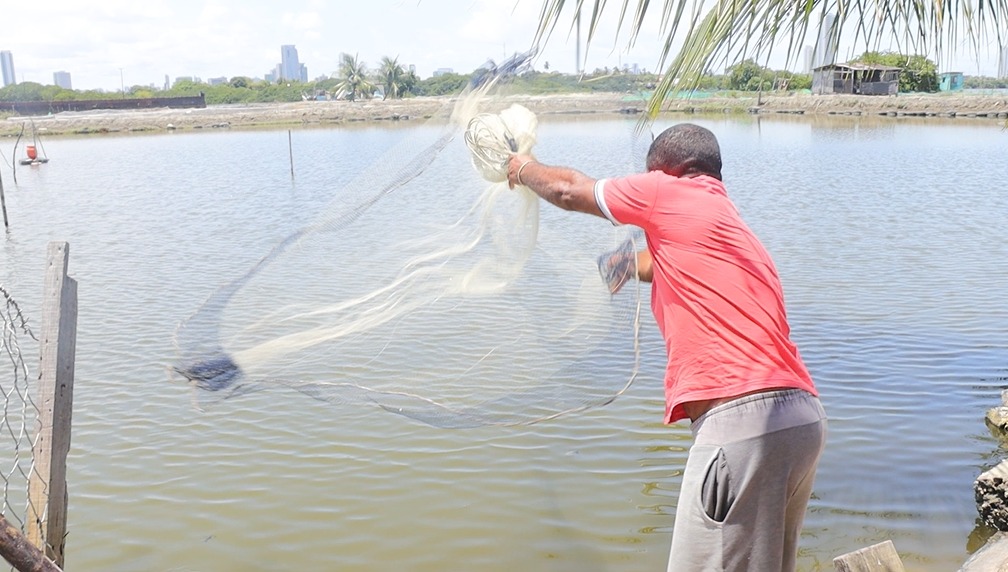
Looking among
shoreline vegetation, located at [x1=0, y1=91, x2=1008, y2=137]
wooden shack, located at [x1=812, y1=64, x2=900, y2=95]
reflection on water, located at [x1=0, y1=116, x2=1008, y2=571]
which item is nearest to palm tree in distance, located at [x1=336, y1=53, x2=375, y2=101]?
shoreline vegetation, located at [x1=0, y1=91, x2=1008, y2=137]

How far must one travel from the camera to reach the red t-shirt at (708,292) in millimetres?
2527

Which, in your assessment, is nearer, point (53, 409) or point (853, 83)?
point (53, 409)

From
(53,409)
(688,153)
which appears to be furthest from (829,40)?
(53,409)

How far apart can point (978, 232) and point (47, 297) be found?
12.3 meters

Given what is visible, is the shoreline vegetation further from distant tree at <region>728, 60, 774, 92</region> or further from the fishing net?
the fishing net

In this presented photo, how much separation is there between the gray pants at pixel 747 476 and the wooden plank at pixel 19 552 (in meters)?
1.84

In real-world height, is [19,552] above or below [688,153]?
below

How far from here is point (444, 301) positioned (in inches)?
158

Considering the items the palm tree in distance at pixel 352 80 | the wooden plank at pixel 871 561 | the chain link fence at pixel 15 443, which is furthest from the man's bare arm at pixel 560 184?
the palm tree in distance at pixel 352 80

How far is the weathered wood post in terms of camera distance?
3.29 m

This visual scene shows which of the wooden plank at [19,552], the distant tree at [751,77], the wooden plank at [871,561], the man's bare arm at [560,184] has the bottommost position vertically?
the wooden plank at [871,561]

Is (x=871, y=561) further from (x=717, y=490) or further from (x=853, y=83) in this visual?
(x=853, y=83)

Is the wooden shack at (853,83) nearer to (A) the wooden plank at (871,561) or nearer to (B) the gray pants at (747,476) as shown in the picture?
(A) the wooden plank at (871,561)

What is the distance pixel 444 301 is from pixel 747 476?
6.04 feet
